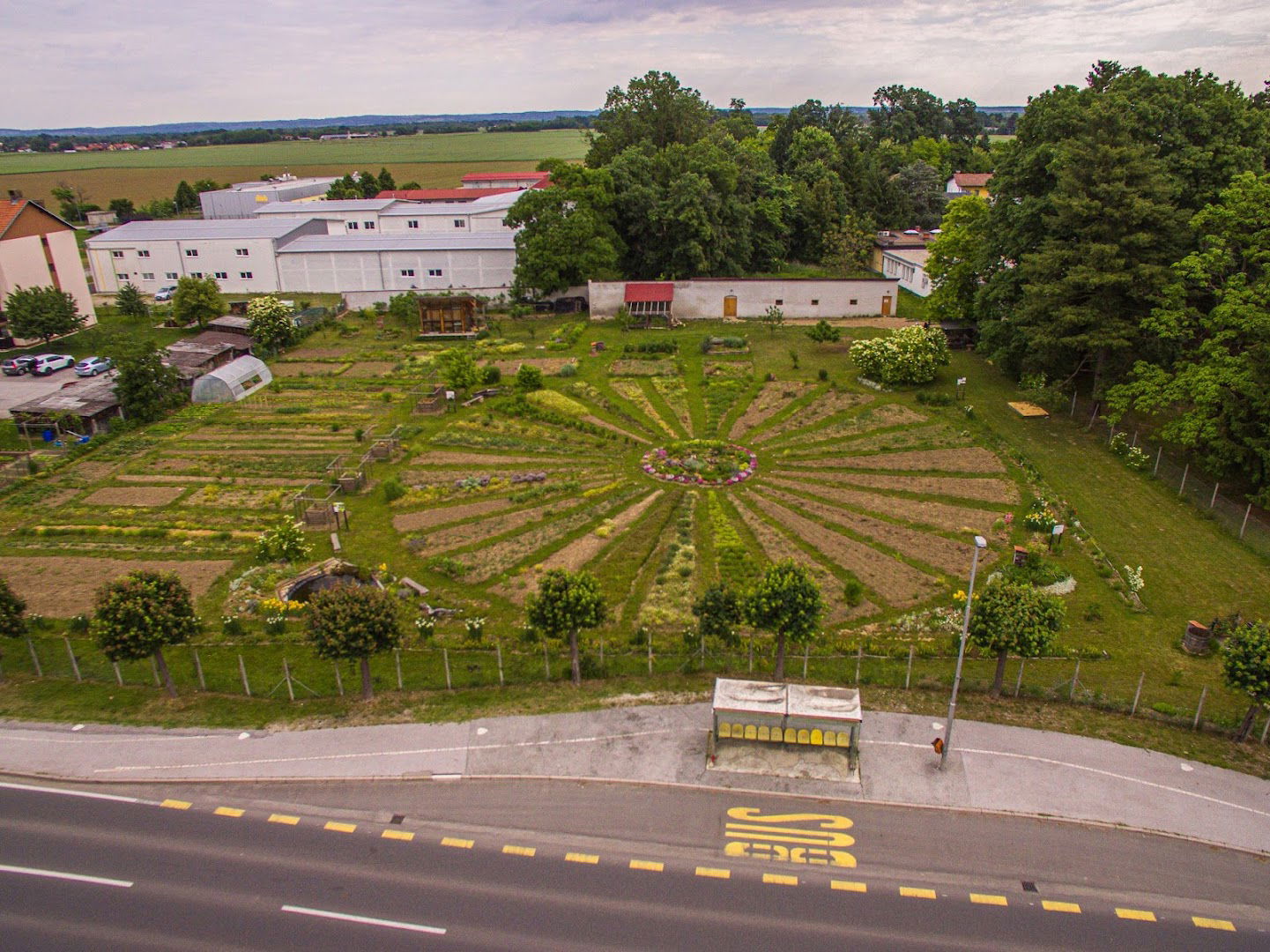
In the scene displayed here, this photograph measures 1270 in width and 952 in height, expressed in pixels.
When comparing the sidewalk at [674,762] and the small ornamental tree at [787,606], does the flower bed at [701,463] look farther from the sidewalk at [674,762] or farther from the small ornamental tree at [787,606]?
the sidewalk at [674,762]

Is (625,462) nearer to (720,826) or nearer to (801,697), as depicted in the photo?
(801,697)

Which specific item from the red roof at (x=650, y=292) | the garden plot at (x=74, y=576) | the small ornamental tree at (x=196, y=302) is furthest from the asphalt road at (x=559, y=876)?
the small ornamental tree at (x=196, y=302)

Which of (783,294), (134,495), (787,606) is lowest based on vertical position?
(134,495)

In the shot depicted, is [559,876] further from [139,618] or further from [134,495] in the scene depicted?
[134,495]

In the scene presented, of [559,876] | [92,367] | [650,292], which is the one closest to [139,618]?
[559,876]

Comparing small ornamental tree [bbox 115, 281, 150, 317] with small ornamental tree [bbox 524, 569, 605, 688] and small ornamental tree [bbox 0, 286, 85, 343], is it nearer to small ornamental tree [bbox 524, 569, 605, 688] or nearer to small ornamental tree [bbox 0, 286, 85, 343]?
A: small ornamental tree [bbox 0, 286, 85, 343]

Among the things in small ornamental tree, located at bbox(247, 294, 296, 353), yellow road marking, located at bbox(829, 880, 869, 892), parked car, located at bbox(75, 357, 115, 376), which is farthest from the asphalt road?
small ornamental tree, located at bbox(247, 294, 296, 353)
